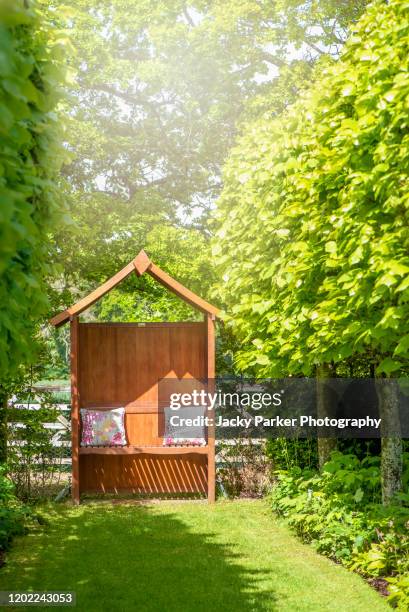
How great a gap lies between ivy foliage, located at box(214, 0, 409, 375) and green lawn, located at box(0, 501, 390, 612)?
A: 2.21 metres

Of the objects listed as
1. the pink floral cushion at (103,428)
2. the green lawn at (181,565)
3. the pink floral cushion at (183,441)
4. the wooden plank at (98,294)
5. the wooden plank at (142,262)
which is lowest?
the green lawn at (181,565)

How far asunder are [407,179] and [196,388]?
7.51m

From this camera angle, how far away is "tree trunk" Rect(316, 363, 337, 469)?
444 inches

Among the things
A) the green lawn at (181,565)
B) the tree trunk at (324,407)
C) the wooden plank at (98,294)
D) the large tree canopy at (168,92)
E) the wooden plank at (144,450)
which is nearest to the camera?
the green lawn at (181,565)

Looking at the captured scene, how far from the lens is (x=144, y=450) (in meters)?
12.6

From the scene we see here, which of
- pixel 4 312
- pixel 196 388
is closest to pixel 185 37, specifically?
pixel 196 388

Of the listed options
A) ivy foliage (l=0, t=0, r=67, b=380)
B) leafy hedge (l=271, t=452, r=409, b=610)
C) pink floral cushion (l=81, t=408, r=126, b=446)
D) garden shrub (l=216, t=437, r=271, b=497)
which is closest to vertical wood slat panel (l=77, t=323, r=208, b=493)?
pink floral cushion (l=81, t=408, r=126, b=446)

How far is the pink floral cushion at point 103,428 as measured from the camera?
12945mm

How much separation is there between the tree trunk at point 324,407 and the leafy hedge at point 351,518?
337 millimetres

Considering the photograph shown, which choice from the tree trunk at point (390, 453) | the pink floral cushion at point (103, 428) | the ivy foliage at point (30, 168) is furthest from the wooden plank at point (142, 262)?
the ivy foliage at point (30, 168)

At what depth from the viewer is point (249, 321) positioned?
1064cm

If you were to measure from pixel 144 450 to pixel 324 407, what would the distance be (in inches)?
121

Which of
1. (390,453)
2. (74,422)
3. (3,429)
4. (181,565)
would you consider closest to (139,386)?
(74,422)

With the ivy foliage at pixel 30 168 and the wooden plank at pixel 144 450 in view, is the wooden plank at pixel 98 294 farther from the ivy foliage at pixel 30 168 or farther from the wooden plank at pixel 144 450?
the ivy foliage at pixel 30 168
